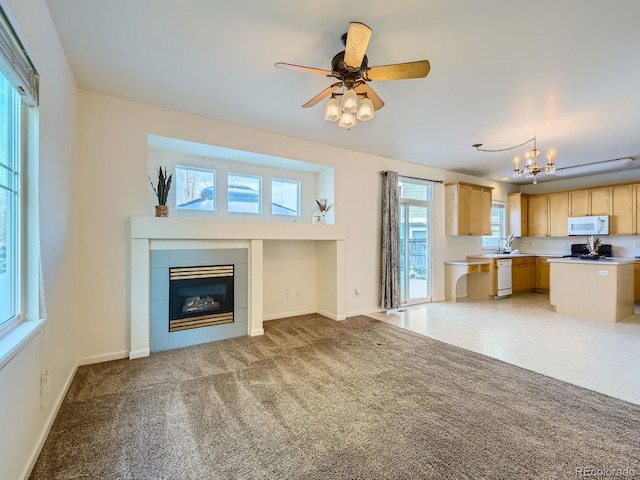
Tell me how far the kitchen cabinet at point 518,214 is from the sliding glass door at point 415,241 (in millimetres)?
3105

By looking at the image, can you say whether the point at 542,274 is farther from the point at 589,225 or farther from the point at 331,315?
the point at 331,315

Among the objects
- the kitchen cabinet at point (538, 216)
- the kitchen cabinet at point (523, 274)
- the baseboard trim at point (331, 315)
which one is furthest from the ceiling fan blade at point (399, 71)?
the kitchen cabinet at point (538, 216)

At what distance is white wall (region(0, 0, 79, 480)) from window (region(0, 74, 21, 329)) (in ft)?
0.61

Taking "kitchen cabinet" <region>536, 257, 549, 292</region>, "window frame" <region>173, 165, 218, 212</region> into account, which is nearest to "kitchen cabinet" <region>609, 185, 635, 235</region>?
"kitchen cabinet" <region>536, 257, 549, 292</region>

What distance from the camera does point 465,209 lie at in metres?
6.10

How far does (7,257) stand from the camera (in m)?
1.67

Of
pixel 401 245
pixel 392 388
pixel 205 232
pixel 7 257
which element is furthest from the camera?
pixel 401 245

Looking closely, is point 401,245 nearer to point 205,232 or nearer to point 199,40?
point 205,232

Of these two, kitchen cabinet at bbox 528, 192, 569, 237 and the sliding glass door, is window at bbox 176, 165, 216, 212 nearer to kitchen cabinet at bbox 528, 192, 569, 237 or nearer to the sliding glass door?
the sliding glass door

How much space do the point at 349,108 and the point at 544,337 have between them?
3965mm

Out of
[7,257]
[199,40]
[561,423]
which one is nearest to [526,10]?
[199,40]

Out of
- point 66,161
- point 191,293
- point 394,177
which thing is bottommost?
point 191,293

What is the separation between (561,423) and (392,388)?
1.17 metres

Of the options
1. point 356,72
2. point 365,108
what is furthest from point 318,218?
point 356,72
